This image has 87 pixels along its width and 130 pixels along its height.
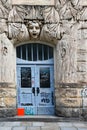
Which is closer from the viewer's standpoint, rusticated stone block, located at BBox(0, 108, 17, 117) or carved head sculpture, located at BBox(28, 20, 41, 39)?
rusticated stone block, located at BBox(0, 108, 17, 117)

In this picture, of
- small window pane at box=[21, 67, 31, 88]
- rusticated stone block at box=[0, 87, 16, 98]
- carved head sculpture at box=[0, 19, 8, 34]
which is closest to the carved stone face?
carved head sculpture at box=[0, 19, 8, 34]

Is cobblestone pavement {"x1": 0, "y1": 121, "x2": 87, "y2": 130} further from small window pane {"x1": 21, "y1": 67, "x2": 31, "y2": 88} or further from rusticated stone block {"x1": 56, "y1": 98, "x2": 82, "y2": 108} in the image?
small window pane {"x1": 21, "y1": 67, "x2": 31, "y2": 88}

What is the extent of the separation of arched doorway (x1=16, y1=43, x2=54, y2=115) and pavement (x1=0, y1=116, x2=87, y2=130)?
76cm

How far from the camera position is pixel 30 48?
12297mm

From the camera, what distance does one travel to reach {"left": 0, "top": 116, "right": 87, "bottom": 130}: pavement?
34.0 ft

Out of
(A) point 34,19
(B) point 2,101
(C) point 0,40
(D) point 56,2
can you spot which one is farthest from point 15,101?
(D) point 56,2

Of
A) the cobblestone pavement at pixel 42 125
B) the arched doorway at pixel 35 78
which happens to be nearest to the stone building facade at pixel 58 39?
the arched doorway at pixel 35 78

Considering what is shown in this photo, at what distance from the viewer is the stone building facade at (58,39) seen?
11602 millimetres

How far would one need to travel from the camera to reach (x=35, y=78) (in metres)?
12.3

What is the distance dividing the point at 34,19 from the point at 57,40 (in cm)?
120

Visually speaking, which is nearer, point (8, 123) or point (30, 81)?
point (8, 123)

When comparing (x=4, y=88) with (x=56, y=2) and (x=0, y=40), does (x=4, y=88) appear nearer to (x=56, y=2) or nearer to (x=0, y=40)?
(x=0, y=40)

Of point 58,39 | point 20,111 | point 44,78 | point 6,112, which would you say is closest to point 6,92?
point 6,112

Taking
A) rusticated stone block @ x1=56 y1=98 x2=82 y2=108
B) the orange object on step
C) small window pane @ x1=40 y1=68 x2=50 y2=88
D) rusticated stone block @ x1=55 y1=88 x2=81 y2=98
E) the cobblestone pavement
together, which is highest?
small window pane @ x1=40 y1=68 x2=50 y2=88
